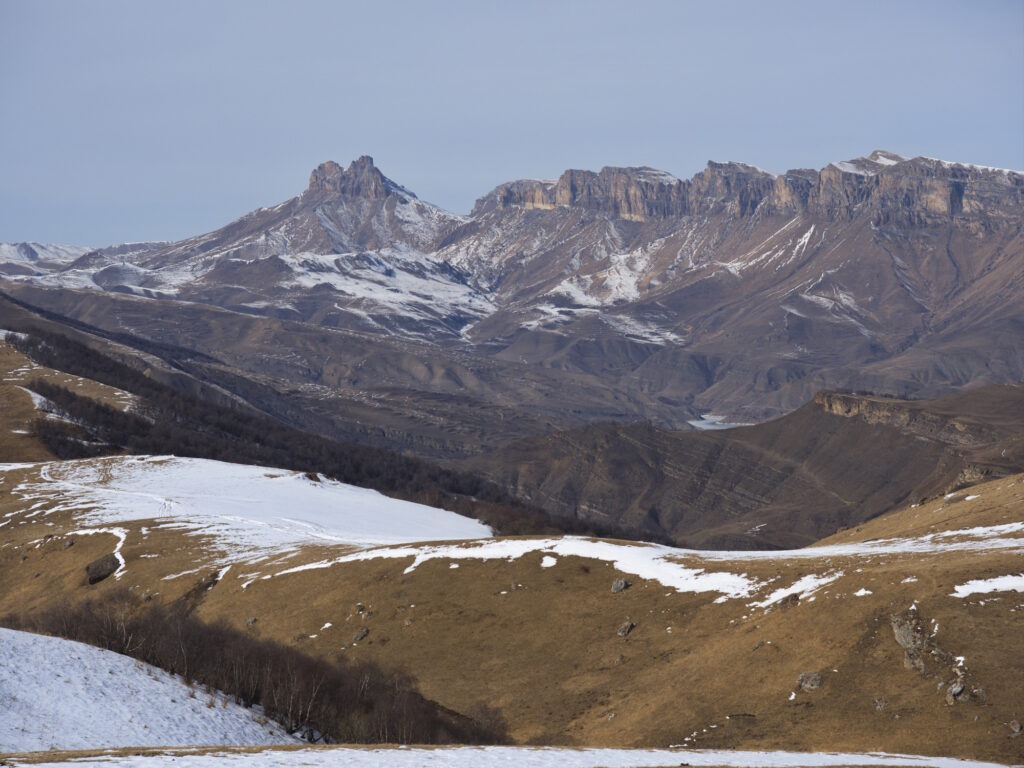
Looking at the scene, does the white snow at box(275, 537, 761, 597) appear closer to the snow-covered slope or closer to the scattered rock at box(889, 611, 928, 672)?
the scattered rock at box(889, 611, 928, 672)

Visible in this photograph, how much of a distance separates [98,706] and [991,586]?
46.0 meters

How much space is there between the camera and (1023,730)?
1855 inches

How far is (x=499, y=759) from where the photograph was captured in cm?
4194

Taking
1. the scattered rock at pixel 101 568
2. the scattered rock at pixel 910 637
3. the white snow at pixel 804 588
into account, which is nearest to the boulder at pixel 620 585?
the white snow at pixel 804 588

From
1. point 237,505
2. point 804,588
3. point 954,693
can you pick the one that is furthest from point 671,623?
point 237,505

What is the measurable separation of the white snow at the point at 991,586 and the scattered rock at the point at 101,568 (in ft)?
279

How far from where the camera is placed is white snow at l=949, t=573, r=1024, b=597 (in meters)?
58.0

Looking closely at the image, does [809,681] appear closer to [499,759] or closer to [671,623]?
[671,623]

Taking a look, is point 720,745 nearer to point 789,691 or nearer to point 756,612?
point 789,691

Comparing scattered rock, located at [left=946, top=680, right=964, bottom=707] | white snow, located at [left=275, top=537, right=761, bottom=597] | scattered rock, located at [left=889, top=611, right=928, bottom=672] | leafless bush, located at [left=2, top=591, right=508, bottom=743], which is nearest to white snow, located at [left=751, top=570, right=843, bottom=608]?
white snow, located at [left=275, top=537, right=761, bottom=597]

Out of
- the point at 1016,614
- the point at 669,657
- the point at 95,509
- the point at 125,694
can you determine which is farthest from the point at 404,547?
the point at 95,509

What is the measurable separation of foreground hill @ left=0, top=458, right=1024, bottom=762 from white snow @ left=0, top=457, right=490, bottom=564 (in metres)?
13.7

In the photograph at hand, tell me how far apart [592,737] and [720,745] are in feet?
28.2

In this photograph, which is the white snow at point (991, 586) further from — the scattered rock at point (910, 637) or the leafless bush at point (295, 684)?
the leafless bush at point (295, 684)
